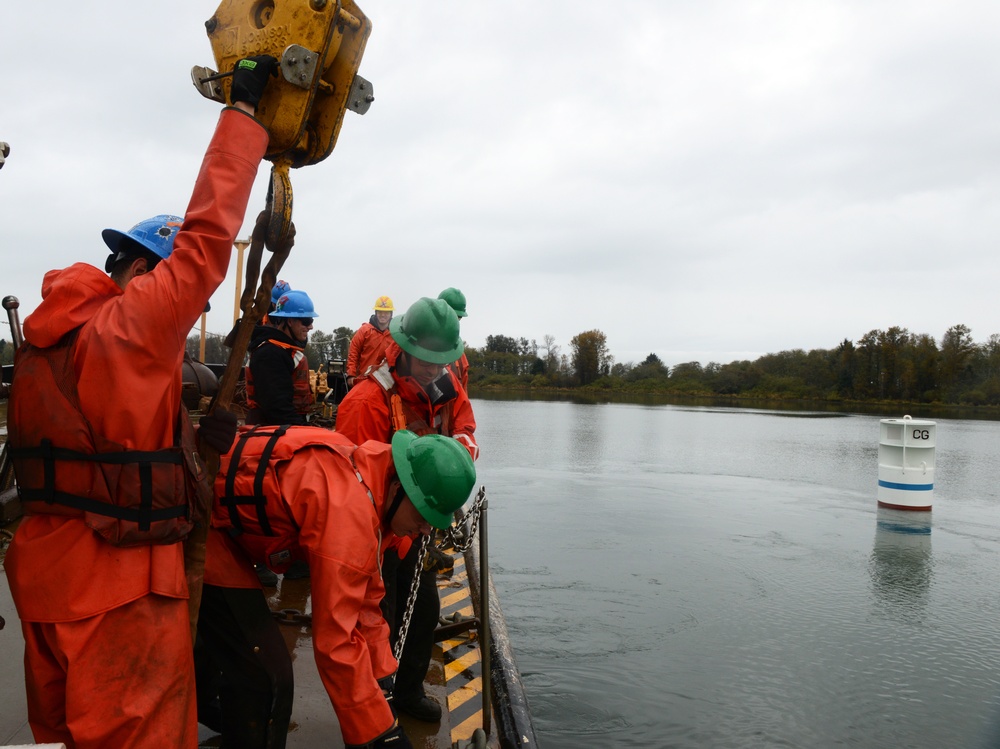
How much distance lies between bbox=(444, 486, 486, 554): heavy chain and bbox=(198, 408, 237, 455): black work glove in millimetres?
1309

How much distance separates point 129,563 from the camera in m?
1.95

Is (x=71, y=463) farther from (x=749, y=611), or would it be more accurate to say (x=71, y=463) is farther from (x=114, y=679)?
(x=749, y=611)

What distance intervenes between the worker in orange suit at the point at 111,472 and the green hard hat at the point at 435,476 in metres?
0.74

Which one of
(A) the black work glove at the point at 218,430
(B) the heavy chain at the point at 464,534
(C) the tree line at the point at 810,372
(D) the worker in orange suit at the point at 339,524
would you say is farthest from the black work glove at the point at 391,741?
(C) the tree line at the point at 810,372

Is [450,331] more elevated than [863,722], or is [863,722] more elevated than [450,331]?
[450,331]

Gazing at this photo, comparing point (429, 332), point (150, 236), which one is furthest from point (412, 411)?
point (150, 236)

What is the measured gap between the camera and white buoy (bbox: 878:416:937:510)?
11.6 m

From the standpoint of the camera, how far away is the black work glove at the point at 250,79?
2023 millimetres

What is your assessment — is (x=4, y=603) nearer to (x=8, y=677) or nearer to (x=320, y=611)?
(x=8, y=677)

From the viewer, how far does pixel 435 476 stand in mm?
2410

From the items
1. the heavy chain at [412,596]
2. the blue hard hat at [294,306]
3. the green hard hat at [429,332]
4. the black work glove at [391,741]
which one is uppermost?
the blue hard hat at [294,306]

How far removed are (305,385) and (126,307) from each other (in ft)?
14.0

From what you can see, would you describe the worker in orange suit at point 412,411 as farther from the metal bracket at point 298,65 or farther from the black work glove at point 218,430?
the metal bracket at point 298,65

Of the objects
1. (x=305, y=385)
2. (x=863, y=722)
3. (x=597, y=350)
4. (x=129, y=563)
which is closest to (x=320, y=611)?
(x=129, y=563)
